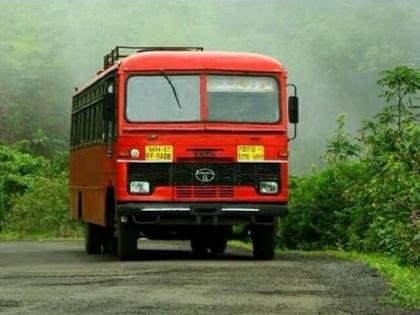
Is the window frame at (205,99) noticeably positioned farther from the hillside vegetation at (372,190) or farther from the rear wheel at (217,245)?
the rear wheel at (217,245)

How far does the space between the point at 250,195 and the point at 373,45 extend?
6111 cm

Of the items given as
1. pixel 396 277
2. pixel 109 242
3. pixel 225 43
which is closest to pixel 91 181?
pixel 109 242

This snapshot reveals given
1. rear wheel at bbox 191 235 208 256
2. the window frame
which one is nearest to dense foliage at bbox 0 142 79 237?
rear wheel at bbox 191 235 208 256

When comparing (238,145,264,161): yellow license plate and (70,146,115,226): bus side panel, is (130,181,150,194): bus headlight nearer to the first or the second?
(70,146,115,226): bus side panel

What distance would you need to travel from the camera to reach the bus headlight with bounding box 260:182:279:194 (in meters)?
19.5

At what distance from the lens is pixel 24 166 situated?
47750 millimetres

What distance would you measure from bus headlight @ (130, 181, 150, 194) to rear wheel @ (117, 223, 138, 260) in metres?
0.71

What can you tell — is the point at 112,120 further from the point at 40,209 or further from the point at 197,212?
the point at 40,209

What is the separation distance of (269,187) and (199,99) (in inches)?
62.4

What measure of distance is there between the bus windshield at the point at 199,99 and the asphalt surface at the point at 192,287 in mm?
2038

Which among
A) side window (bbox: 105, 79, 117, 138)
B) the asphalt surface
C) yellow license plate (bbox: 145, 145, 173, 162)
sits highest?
side window (bbox: 105, 79, 117, 138)

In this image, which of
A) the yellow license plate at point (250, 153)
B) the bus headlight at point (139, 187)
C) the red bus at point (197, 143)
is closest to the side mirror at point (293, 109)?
the red bus at point (197, 143)

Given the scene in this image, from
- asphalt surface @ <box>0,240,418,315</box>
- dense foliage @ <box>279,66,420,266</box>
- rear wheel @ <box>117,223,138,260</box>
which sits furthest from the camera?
dense foliage @ <box>279,66,420,266</box>

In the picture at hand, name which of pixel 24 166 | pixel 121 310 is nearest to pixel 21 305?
pixel 121 310
